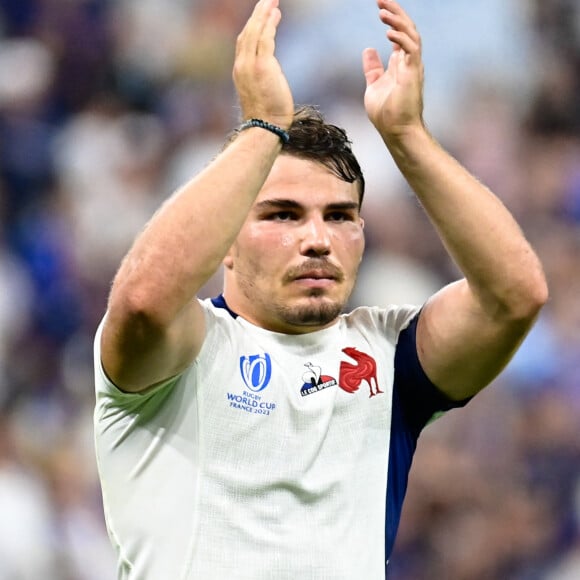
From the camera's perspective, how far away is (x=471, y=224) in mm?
2801

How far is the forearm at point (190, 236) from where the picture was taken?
2584mm

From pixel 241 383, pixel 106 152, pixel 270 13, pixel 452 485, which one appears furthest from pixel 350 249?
pixel 106 152

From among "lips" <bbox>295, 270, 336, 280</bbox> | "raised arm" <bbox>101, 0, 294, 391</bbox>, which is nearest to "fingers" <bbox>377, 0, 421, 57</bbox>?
"raised arm" <bbox>101, 0, 294, 391</bbox>

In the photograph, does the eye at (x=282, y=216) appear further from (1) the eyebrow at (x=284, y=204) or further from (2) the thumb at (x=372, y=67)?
(2) the thumb at (x=372, y=67)

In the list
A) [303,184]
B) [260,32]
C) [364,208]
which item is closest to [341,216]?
[303,184]

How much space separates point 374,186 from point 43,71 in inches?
77.4

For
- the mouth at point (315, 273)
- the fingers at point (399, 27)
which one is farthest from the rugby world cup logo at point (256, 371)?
the fingers at point (399, 27)

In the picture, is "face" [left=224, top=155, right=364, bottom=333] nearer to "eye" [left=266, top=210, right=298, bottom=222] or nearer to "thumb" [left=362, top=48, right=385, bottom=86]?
"eye" [left=266, top=210, right=298, bottom=222]

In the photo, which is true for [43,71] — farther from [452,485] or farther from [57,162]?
[452,485]

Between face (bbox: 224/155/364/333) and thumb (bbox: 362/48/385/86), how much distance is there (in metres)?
0.33

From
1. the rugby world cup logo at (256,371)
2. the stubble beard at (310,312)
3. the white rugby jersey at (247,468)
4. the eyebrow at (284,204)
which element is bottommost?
the white rugby jersey at (247,468)

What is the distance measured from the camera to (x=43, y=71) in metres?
6.29

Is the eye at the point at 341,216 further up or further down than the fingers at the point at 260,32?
further down

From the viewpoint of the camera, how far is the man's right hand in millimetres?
2686
